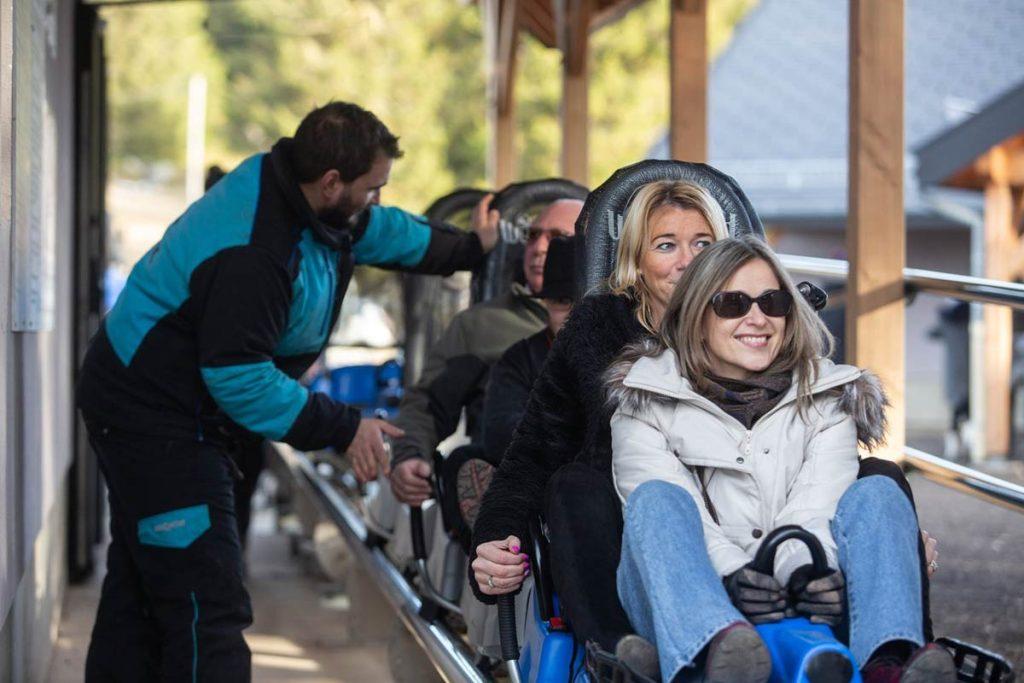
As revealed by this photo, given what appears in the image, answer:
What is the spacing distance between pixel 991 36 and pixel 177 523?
22.2m

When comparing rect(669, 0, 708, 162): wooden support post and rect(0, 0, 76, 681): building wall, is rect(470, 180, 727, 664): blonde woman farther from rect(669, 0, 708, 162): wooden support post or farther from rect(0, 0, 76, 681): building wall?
rect(669, 0, 708, 162): wooden support post

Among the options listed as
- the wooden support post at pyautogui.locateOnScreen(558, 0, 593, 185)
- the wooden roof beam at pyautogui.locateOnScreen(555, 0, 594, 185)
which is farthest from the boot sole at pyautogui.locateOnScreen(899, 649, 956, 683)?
the wooden roof beam at pyautogui.locateOnScreen(555, 0, 594, 185)

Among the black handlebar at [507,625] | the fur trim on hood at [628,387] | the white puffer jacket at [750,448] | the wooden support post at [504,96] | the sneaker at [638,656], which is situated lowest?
the black handlebar at [507,625]

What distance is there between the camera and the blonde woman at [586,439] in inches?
124

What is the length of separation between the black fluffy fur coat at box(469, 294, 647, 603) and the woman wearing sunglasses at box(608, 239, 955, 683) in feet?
0.77

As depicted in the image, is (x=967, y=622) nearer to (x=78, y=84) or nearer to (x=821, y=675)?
(x=821, y=675)

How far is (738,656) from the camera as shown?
2664 millimetres

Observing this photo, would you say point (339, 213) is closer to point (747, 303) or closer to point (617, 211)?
point (617, 211)

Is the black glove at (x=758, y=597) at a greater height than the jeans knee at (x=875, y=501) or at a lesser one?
lesser

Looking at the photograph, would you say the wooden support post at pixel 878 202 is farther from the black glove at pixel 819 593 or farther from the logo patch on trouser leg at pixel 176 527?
the black glove at pixel 819 593

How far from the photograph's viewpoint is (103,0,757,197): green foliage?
117ft

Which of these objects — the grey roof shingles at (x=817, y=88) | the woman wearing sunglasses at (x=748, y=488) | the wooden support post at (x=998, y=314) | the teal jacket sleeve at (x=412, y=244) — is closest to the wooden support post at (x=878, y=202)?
the teal jacket sleeve at (x=412, y=244)

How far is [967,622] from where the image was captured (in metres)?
5.75

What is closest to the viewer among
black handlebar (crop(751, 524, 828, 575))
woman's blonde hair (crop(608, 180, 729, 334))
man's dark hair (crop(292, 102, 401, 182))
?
black handlebar (crop(751, 524, 828, 575))
